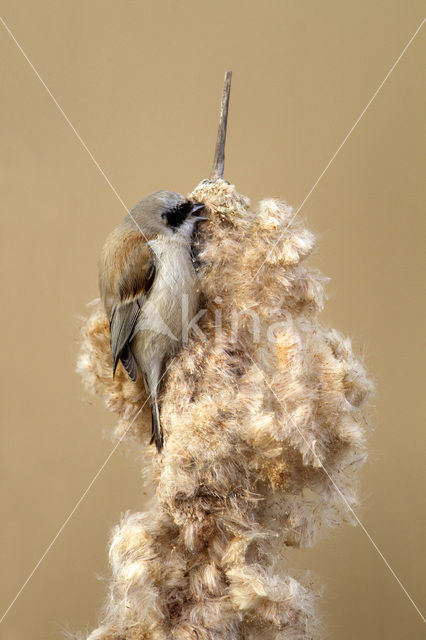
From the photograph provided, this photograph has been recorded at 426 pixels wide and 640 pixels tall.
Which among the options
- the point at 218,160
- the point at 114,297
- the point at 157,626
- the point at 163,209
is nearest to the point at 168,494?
the point at 157,626

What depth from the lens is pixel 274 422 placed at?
117 centimetres

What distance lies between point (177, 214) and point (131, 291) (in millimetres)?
180

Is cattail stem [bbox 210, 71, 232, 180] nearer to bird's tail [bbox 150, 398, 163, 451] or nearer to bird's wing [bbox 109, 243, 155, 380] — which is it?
bird's wing [bbox 109, 243, 155, 380]

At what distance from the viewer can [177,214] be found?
1.35 m

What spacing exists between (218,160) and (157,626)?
0.89 metres

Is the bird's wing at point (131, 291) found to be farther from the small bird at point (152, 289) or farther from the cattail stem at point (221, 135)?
the cattail stem at point (221, 135)

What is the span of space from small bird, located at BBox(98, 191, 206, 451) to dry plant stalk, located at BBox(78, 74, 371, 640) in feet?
0.10

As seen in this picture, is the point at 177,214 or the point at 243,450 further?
the point at 177,214

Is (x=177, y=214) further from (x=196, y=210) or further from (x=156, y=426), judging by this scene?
(x=156, y=426)

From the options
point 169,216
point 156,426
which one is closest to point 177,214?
point 169,216

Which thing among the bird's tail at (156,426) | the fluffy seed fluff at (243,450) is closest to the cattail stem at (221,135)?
the fluffy seed fluff at (243,450)

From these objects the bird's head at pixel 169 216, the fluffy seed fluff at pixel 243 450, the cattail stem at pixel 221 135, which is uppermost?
the cattail stem at pixel 221 135

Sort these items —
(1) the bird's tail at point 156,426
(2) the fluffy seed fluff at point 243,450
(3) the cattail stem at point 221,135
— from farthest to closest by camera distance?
(3) the cattail stem at point 221,135, (1) the bird's tail at point 156,426, (2) the fluffy seed fluff at point 243,450

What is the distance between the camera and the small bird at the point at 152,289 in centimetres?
129
